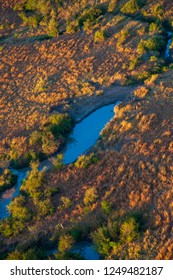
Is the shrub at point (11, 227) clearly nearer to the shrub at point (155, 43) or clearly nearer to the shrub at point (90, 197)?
the shrub at point (90, 197)

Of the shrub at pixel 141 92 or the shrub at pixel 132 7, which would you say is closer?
the shrub at pixel 141 92

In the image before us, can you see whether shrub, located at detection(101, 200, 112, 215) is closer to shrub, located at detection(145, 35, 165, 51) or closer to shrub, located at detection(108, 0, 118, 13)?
shrub, located at detection(145, 35, 165, 51)

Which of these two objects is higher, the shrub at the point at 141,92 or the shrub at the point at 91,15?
the shrub at the point at 91,15

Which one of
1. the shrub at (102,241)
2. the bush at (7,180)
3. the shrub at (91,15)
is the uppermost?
the shrub at (91,15)

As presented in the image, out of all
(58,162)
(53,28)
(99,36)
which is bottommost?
(58,162)

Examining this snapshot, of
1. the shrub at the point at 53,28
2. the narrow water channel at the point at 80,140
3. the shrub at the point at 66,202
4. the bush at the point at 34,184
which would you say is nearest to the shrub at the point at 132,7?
the shrub at the point at 53,28

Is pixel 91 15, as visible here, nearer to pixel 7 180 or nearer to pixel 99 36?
pixel 99 36

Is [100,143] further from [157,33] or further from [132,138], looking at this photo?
[157,33]

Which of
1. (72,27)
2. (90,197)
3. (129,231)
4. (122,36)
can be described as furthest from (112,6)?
(129,231)
